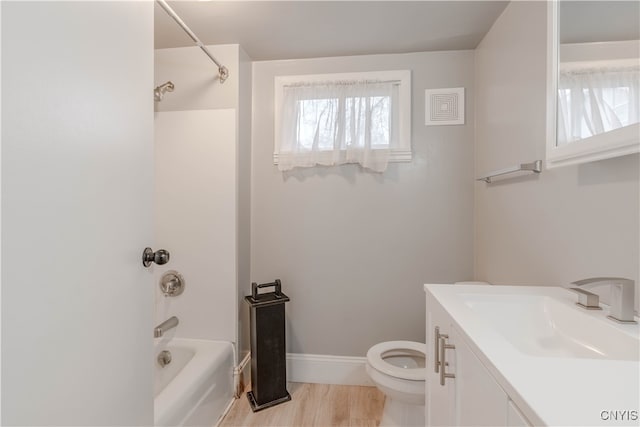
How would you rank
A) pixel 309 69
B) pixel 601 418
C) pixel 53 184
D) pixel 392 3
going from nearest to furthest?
pixel 601 418, pixel 53 184, pixel 392 3, pixel 309 69

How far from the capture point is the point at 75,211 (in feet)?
2.40

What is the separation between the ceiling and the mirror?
0.72 m

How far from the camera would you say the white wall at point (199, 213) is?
2033 millimetres

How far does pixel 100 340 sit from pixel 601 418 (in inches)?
40.5

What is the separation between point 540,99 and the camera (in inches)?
52.7

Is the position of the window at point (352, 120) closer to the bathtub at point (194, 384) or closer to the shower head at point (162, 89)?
the shower head at point (162, 89)

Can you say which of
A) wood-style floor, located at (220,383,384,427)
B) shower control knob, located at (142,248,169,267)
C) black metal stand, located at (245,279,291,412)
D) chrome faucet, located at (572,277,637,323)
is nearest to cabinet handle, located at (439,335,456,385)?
chrome faucet, located at (572,277,637,323)

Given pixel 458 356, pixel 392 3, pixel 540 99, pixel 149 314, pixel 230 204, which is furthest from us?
pixel 230 204

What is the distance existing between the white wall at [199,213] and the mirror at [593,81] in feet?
5.41

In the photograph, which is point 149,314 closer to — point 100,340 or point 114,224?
point 100,340

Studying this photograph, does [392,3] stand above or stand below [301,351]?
above

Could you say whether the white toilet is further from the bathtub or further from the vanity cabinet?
the bathtub

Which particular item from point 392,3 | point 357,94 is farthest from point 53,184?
point 357,94

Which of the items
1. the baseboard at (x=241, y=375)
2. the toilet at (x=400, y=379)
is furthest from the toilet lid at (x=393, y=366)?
the baseboard at (x=241, y=375)
